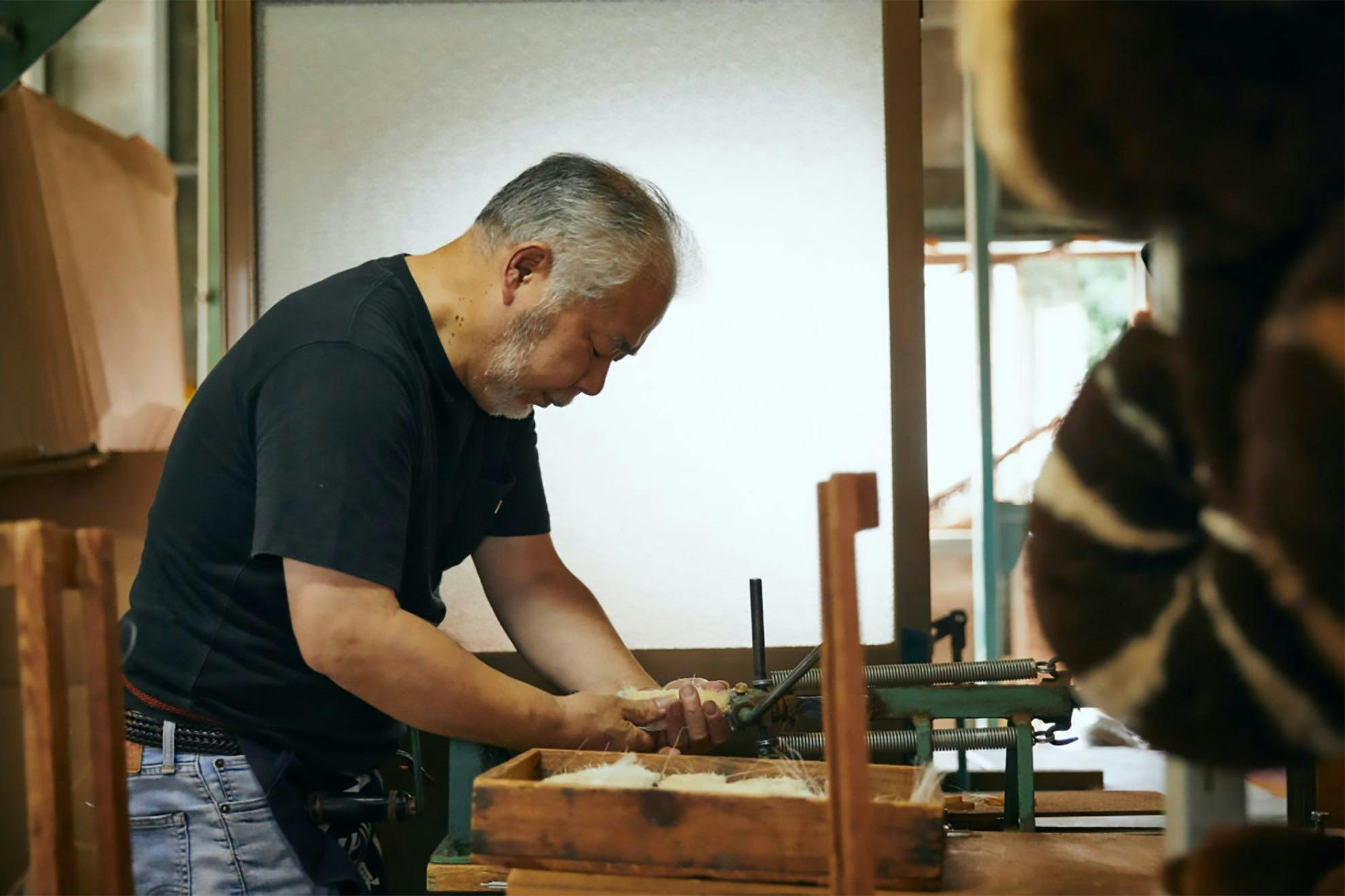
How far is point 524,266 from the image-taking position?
156 cm

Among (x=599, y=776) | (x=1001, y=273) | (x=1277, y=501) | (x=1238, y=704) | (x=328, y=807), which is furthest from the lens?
(x=1001, y=273)

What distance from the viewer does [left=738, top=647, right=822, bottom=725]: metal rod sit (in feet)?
4.72

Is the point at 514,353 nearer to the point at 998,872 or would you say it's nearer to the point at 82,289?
the point at 998,872

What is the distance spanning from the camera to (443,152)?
2248mm

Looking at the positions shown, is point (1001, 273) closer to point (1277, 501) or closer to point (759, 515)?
point (759, 515)

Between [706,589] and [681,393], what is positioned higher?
[681,393]

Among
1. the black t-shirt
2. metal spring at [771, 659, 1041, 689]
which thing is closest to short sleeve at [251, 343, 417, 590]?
the black t-shirt

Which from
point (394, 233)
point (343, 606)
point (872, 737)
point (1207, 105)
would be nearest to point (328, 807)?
point (343, 606)

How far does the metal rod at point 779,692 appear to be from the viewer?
4.72ft

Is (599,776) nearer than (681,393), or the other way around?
(599,776)

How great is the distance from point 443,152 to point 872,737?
1.34 m

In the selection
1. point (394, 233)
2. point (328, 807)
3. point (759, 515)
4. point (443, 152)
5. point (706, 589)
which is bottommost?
point (328, 807)

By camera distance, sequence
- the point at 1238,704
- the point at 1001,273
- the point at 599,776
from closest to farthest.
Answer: the point at 1238,704 < the point at 599,776 < the point at 1001,273

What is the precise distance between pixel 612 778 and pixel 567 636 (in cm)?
66
